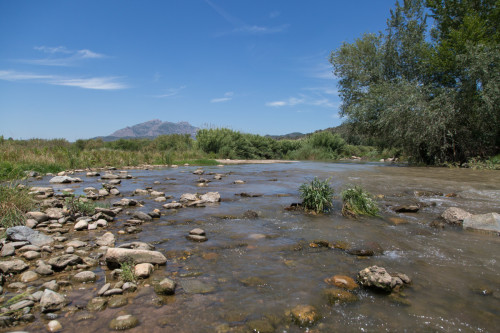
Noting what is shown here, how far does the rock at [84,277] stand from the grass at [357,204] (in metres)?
5.08

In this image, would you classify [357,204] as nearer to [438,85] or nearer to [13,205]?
[13,205]

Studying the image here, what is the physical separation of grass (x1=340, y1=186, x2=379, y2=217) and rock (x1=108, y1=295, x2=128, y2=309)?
16.3 ft

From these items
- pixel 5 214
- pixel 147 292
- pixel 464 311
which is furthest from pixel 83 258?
pixel 464 311

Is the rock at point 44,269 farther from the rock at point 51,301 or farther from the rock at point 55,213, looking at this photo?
the rock at point 55,213

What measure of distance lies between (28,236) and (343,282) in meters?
4.55

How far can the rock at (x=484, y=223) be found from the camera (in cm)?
527

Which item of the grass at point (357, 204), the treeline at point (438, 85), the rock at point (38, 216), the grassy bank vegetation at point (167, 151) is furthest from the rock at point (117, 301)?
the treeline at point (438, 85)

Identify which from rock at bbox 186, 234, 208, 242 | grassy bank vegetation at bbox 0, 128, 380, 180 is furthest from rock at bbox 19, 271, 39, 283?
grassy bank vegetation at bbox 0, 128, 380, 180

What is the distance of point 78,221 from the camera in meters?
5.62

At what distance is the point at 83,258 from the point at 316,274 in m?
3.03

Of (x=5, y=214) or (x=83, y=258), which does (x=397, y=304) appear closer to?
(x=83, y=258)

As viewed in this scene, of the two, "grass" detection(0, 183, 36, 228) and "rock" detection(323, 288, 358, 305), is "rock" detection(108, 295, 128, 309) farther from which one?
"grass" detection(0, 183, 36, 228)

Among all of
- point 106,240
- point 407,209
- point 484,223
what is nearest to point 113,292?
point 106,240

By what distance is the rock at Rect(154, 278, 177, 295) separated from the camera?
3.12 meters
